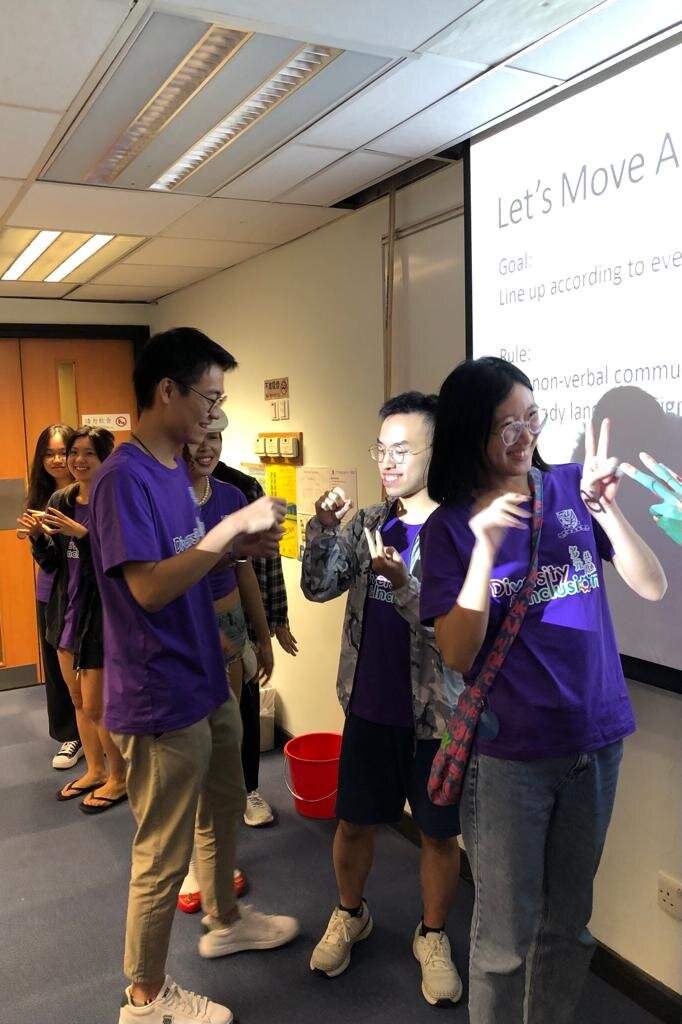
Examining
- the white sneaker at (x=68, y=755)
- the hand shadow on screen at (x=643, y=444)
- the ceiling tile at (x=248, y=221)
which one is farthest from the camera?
the white sneaker at (x=68, y=755)

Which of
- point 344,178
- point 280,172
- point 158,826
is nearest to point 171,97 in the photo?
point 280,172

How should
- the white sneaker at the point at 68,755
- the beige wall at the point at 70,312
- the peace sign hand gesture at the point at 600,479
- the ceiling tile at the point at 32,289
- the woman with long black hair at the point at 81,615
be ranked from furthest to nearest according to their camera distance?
the beige wall at the point at 70,312 < the ceiling tile at the point at 32,289 < the white sneaker at the point at 68,755 < the woman with long black hair at the point at 81,615 < the peace sign hand gesture at the point at 600,479

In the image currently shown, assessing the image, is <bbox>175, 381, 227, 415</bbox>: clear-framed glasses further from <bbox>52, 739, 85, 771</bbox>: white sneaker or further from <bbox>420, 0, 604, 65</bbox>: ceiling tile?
<bbox>52, 739, 85, 771</bbox>: white sneaker

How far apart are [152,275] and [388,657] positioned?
115 inches

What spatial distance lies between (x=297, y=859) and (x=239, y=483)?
4.39ft

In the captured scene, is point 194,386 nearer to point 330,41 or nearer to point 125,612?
point 125,612

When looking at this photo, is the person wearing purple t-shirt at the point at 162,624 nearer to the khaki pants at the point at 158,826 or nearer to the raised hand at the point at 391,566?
the khaki pants at the point at 158,826

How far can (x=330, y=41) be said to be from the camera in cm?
163

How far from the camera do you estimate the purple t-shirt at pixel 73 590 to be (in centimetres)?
313

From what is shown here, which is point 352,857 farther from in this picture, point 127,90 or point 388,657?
point 127,90

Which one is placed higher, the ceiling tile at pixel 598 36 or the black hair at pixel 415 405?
the ceiling tile at pixel 598 36

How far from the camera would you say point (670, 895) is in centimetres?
186

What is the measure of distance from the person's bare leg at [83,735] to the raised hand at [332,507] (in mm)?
1797

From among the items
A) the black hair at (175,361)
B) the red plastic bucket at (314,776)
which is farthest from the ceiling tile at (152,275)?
the red plastic bucket at (314,776)
